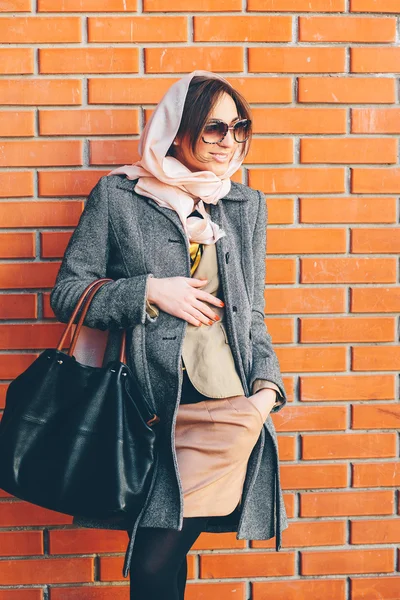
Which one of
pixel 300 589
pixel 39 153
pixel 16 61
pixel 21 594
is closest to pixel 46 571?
pixel 21 594

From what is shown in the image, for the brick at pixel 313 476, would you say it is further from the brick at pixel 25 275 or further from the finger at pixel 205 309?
the brick at pixel 25 275

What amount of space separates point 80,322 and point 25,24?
1.19 m

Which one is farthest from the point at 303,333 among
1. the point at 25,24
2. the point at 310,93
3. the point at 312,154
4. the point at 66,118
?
the point at 25,24

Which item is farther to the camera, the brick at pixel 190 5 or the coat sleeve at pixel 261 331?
the brick at pixel 190 5

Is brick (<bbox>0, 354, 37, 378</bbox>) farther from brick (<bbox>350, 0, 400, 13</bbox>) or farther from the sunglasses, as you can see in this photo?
brick (<bbox>350, 0, 400, 13</bbox>)

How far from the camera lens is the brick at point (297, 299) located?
2654mm

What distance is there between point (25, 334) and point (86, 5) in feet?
3.98

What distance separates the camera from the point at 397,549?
2.76 meters

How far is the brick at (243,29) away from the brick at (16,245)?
3.11ft

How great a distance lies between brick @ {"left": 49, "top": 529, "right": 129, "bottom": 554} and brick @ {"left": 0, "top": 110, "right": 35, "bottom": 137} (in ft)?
4.90

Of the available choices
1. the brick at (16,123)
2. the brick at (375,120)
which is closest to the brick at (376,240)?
the brick at (375,120)

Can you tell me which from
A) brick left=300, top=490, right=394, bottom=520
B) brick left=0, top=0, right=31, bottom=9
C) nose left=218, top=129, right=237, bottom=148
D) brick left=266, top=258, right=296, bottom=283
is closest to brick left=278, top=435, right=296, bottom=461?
brick left=300, top=490, right=394, bottom=520

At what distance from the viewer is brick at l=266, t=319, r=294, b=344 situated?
8.71 ft

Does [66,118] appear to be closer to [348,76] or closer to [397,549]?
[348,76]
